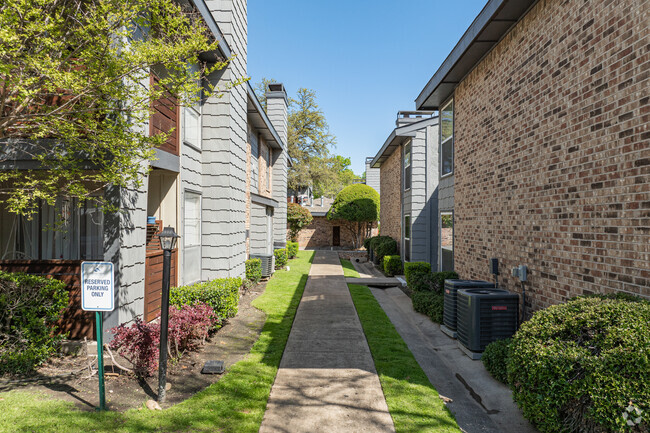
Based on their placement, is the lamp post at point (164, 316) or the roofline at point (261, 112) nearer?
the lamp post at point (164, 316)

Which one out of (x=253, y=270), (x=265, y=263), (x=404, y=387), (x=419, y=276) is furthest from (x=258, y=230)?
(x=404, y=387)

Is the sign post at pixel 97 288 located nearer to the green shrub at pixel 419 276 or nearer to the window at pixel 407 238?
the green shrub at pixel 419 276

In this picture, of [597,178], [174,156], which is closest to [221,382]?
[174,156]

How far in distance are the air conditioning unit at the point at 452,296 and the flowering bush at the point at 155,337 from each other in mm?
4675

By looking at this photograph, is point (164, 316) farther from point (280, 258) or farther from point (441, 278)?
point (280, 258)

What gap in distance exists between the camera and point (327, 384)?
208 inches

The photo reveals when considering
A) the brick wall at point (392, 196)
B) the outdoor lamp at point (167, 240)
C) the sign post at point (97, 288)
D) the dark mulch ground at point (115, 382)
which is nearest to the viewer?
the sign post at point (97, 288)

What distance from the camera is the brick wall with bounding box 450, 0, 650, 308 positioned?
13.8 feet

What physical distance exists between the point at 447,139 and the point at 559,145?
237 inches

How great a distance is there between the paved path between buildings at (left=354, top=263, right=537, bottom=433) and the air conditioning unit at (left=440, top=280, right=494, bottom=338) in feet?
0.62

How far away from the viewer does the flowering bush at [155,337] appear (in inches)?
204

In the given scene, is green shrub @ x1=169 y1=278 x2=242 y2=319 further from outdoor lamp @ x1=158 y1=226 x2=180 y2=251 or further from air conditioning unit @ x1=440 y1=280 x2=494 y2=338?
air conditioning unit @ x1=440 y1=280 x2=494 y2=338

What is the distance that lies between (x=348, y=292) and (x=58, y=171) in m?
8.83

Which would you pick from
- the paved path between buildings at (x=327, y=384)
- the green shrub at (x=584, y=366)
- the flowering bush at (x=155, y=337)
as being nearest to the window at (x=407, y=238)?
the paved path between buildings at (x=327, y=384)
